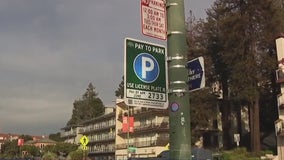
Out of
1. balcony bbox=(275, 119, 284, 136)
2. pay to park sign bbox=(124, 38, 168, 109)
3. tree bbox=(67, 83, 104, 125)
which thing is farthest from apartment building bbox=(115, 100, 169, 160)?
pay to park sign bbox=(124, 38, 168, 109)

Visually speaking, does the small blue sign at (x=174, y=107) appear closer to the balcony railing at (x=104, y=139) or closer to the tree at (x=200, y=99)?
the tree at (x=200, y=99)

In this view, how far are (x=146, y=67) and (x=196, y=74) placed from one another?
59 cm

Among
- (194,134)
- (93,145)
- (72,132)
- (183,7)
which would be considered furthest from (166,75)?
(72,132)

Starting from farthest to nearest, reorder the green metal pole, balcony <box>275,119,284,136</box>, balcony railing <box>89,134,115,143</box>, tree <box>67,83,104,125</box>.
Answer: tree <box>67,83,104,125</box> < balcony railing <box>89,134,115,143</box> < balcony <box>275,119,284,136</box> < the green metal pole

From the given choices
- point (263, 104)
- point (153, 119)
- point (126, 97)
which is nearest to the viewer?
point (126, 97)

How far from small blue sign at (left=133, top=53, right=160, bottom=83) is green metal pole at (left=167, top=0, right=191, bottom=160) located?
0.72 feet

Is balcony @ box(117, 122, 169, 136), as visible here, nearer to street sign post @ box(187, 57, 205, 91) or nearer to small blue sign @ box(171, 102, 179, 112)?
street sign post @ box(187, 57, 205, 91)

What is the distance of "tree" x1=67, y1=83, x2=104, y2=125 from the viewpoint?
136125 millimetres

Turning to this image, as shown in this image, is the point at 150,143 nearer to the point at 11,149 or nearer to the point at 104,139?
the point at 104,139

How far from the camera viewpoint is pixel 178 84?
532cm

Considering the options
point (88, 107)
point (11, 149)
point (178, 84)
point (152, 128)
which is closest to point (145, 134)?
point (152, 128)

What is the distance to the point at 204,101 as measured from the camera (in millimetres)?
62094

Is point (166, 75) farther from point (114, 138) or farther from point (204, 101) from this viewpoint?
point (114, 138)

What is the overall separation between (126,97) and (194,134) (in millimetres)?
56454
